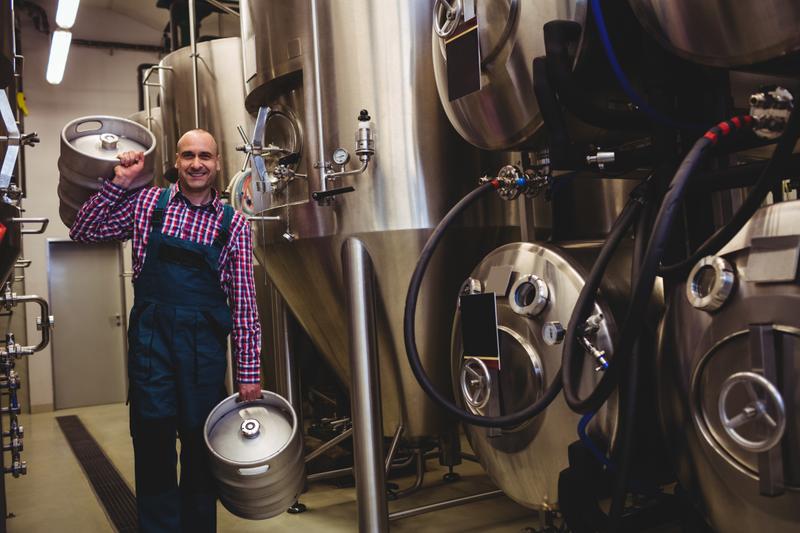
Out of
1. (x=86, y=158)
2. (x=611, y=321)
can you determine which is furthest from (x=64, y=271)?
(x=611, y=321)

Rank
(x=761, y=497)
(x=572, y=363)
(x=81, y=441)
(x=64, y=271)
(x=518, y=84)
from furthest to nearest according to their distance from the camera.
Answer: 1. (x=64, y=271)
2. (x=81, y=441)
3. (x=518, y=84)
4. (x=572, y=363)
5. (x=761, y=497)

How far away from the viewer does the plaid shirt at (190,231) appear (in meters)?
2.21

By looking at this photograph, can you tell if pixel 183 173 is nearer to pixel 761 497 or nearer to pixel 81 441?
pixel 761 497

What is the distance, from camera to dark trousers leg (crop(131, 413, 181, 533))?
2135 millimetres

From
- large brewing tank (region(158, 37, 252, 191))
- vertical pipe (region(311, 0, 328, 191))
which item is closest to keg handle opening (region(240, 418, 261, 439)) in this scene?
vertical pipe (region(311, 0, 328, 191))

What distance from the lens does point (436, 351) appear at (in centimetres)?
244

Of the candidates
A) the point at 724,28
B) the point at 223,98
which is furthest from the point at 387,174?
the point at 223,98

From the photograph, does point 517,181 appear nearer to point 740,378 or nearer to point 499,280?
point 499,280

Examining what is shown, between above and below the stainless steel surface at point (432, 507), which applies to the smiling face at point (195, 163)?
above

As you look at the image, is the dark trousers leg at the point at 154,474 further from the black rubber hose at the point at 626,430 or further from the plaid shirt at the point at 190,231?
the black rubber hose at the point at 626,430

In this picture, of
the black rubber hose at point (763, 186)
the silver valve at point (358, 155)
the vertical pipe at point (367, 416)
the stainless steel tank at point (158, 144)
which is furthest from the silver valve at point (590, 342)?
the stainless steel tank at point (158, 144)

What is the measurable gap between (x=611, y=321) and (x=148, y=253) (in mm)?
1376

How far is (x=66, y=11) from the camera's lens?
470 centimetres

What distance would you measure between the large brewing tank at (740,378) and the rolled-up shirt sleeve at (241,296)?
1330 mm
